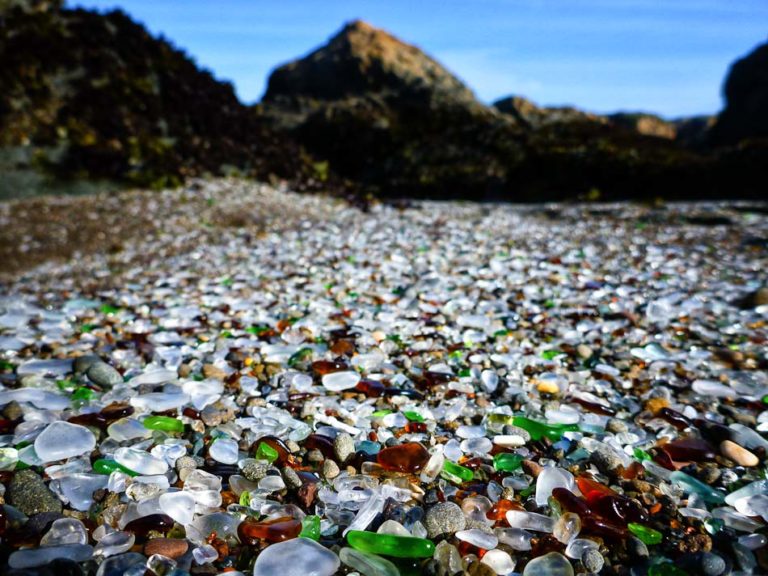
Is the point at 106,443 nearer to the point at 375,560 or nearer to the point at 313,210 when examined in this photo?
the point at 375,560

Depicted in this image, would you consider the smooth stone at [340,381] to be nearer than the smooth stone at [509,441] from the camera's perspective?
No

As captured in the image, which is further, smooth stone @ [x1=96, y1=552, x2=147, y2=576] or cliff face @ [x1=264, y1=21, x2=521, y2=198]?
cliff face @ [x1=264, y1=21, x2=521, y2=198]

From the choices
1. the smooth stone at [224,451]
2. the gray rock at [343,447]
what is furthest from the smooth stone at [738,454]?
the smooth stone at [224,451]

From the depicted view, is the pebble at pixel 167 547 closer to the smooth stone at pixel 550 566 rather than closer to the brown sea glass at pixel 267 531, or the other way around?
the brown sea glass at pixel 267 531

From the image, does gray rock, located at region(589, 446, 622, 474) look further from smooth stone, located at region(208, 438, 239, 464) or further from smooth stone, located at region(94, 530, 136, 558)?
smooth stone, located at region(94, 530, 136, 558)

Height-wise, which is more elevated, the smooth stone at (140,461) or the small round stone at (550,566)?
the smooth stone at (140,461)

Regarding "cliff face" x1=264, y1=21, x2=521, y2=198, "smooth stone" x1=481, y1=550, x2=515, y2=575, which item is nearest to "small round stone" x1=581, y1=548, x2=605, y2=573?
"smooth stone" x1=481, y1=550, x2=515, y2=575
